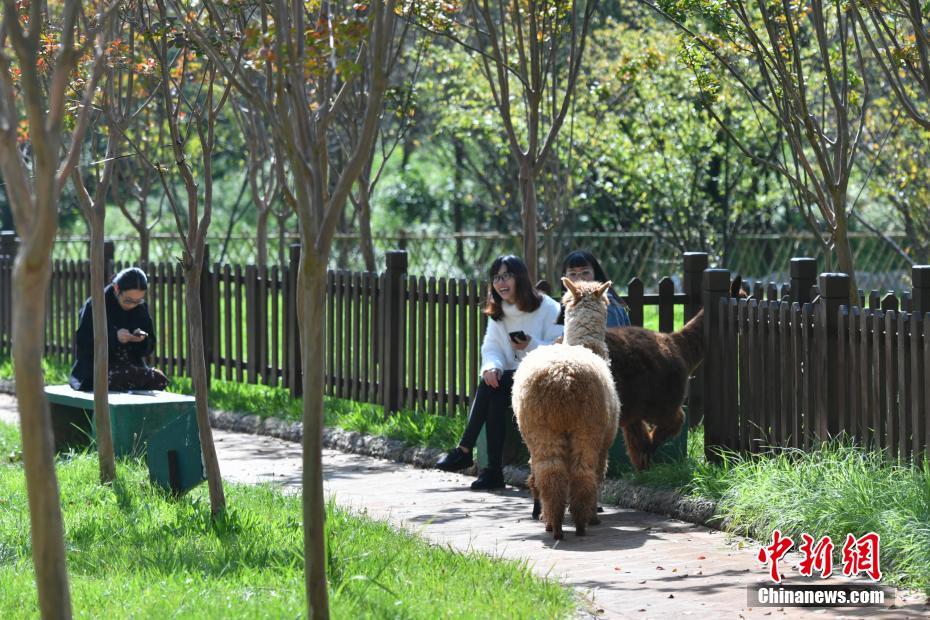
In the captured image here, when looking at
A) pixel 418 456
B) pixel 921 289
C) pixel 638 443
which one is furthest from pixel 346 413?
pixel 921 289

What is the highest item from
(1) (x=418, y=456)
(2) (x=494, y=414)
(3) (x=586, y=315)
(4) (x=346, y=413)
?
(3) (x=586, y=315)

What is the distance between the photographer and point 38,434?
441cm

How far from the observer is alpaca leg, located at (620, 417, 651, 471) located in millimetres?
8805

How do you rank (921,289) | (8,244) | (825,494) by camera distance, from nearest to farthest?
(825,494), (921,289), (8,244)

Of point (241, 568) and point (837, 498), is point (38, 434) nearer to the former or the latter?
point (241, 568)

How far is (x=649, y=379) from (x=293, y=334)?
17.1 feet

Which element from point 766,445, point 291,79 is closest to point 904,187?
point 766,445

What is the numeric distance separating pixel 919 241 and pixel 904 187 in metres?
1.23

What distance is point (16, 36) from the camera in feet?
14.4

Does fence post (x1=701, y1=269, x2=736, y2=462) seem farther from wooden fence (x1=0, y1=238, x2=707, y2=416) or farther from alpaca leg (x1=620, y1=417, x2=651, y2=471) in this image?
wooden fence (x1=0, y1=238, x2=707, y2=416)

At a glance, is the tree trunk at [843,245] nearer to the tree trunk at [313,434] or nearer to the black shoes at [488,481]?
the black shoes at [488,481]

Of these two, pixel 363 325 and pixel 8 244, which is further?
pixel 8 244

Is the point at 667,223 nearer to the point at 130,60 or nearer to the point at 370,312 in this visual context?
the point at 370,312

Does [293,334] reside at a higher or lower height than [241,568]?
higher
